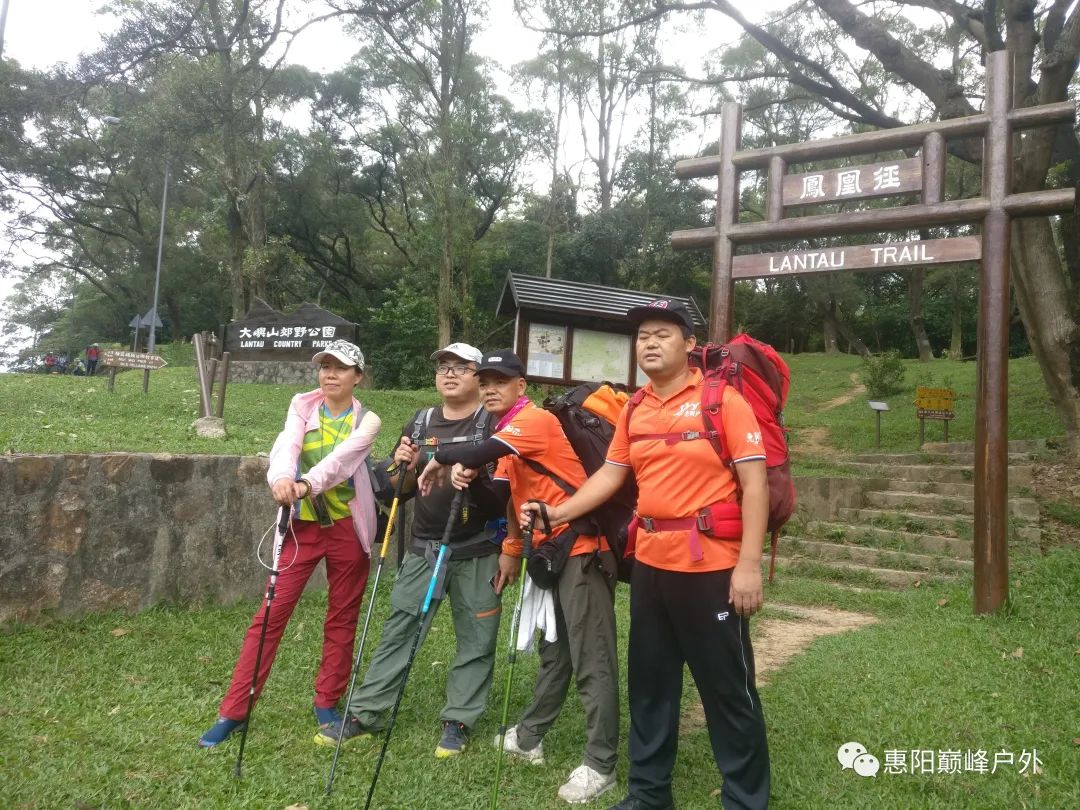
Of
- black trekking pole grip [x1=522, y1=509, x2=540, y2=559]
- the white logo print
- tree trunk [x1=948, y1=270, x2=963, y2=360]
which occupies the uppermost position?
tree trunk [x1=948, y1=270, x2=963, y2=360]

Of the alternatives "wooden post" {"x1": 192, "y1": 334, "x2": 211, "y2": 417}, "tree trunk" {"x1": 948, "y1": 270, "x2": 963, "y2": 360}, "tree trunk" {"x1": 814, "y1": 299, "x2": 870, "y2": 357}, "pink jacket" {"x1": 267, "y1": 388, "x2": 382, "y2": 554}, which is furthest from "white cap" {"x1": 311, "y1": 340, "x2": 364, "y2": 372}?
"tree trunk" {"x1": 814, "y1": 299, "x2": 870, "y2": 357}

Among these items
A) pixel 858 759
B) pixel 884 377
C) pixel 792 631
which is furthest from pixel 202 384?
pixel 884 377

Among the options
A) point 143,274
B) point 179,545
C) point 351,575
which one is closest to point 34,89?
point 179,545

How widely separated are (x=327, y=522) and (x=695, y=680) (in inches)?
73.2

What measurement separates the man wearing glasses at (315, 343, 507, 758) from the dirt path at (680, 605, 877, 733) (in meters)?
1.34

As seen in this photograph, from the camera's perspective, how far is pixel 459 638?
3.65 metres

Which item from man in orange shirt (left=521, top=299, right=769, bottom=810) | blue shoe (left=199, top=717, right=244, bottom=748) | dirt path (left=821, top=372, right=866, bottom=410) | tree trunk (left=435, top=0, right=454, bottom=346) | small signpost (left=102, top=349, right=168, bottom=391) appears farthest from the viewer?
tree trunk (left=435, top=0, right=454, bottom=346)

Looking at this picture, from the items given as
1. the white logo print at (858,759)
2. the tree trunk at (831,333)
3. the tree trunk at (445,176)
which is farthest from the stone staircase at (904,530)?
the tree trunk at (831,333)

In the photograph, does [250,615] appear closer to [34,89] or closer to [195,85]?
[34,89]

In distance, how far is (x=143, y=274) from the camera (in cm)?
3272

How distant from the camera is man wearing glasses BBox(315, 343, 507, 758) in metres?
3.53

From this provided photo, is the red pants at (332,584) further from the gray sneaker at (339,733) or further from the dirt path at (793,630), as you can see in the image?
the dirt path at (793,630)

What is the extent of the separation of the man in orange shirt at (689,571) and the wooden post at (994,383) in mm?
3723

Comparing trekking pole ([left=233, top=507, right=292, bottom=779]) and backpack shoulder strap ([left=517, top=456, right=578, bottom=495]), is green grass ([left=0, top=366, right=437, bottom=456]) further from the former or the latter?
backpack shoulder strap ([left=517, top=456, right=578, bottom=495])
